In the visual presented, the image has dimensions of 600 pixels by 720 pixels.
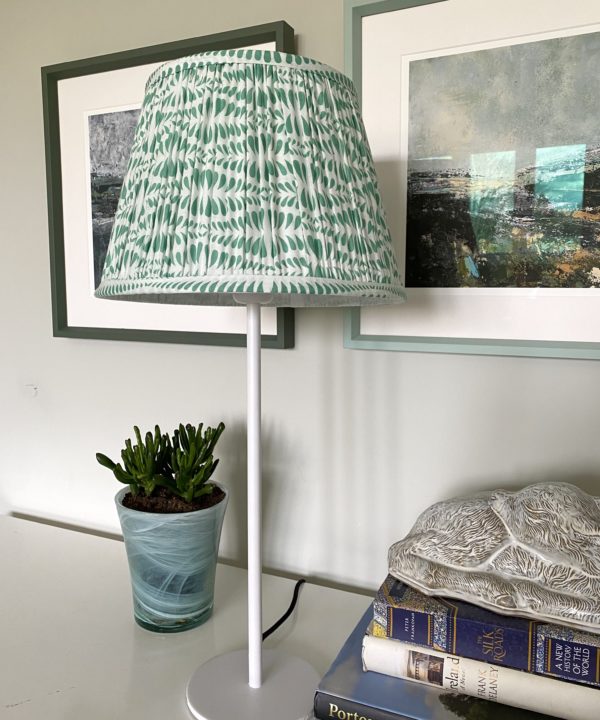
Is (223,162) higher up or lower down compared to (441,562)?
higher up

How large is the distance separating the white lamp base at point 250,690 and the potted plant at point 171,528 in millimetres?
99

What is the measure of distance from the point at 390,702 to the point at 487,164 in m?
0.64

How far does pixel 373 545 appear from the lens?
0.97 meters

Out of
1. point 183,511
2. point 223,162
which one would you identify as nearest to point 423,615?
point 183,511

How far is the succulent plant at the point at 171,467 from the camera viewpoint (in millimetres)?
828

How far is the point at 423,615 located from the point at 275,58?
53 cm

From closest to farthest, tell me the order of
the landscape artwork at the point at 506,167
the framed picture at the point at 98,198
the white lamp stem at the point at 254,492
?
the white lamp stem at the point at 254,492, the landscape artwork at the point at 506,167, the framed picture at the point at 98,198

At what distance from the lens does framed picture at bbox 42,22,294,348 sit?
3.29 feet

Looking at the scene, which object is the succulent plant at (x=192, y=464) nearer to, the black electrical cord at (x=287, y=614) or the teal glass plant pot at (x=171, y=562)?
the teal glass plant pot at (x=171, y=562)

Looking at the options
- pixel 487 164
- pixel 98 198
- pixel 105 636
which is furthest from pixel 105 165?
pixel 105 636

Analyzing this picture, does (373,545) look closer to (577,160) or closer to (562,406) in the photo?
(562,406)

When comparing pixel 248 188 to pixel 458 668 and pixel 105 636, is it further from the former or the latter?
pixel 105 636

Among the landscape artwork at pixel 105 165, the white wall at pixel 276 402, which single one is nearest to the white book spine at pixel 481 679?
the white wall at pixel 276 402

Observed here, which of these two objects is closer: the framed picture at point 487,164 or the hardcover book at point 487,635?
the hardcover book at point 487,635
